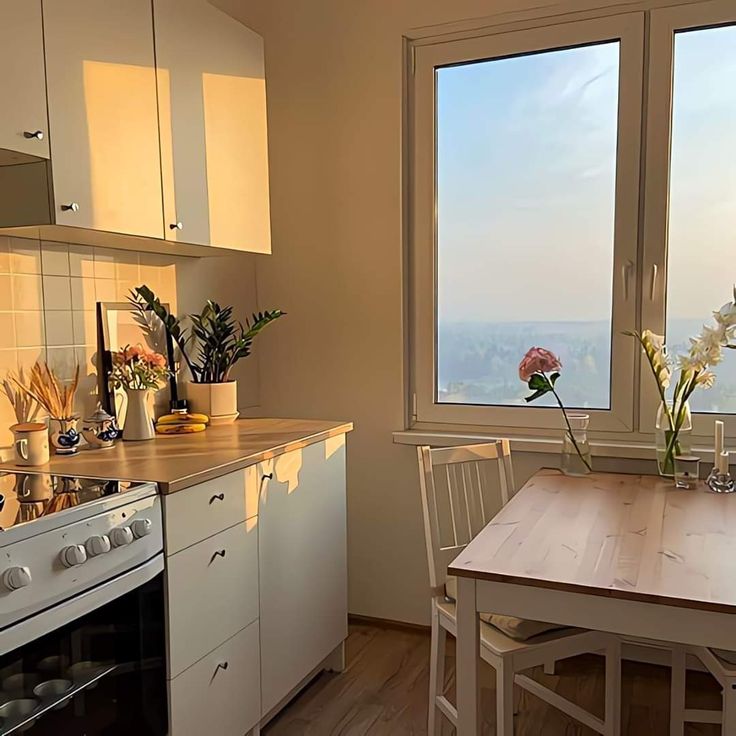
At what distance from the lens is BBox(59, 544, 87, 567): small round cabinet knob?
1.50 m

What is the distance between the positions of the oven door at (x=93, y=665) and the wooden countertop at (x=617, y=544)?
2.48 ft

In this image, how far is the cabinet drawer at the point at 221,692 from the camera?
1871mm

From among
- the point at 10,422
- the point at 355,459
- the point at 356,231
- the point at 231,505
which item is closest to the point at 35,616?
the point at 231,505

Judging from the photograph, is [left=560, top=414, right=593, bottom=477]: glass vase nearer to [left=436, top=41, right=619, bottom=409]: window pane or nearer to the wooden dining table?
[left=436, top=41, right=619, bottom=409]: window pane

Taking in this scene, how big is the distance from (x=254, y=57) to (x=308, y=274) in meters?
0.88

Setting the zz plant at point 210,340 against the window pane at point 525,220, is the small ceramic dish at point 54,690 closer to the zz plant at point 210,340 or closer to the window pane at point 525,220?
the zz plant at point 210,340

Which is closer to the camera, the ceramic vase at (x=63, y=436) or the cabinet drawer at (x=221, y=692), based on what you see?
the cabinet drawer at (x=221, y=692)

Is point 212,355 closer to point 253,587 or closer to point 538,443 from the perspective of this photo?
point 253,587

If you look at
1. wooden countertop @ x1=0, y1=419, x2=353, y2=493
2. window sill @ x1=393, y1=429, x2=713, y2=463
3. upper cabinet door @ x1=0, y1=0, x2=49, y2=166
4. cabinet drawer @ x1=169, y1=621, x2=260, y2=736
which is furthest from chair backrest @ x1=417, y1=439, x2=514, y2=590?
upper cabinet door @ x1=0, y1=0, x2=49, y2=166

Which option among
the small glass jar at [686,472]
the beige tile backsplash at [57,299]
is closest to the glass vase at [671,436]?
the small glass jar at [686,472]

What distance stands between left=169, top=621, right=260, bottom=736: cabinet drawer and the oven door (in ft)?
0.21

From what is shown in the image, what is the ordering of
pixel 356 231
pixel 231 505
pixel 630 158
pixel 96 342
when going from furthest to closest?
pixel 356 231
pixel 630 158
pixel 96 342
pixel 231 505

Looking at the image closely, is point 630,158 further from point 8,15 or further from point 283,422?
point 8,15

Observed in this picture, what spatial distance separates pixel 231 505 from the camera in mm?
2045
